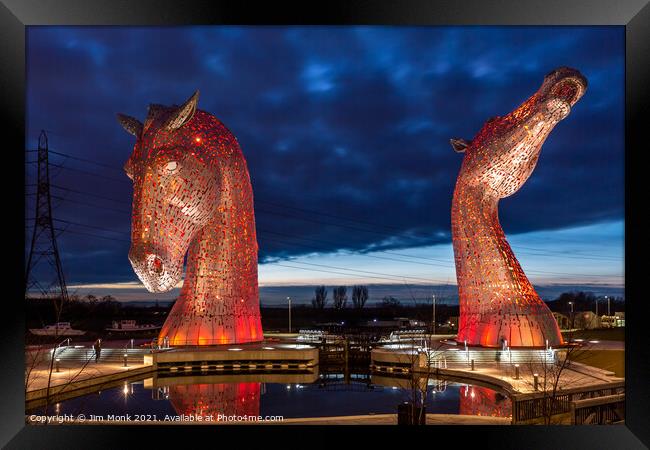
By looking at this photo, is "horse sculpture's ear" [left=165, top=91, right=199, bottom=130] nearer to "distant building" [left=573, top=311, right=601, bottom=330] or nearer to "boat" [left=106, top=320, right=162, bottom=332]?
"boat" [left=106, top=320, right=162, bottom=332]

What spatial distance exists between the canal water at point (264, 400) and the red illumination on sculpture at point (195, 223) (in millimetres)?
2461

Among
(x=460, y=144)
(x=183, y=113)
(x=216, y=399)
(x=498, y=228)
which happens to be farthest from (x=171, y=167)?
(x=498, y=228)

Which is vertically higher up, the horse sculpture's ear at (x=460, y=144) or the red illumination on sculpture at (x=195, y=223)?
the horse sculpture's ear at (x=460, y=144)

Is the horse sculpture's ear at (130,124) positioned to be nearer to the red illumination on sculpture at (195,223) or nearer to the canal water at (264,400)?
the red illumination on sculpture at (195,223)

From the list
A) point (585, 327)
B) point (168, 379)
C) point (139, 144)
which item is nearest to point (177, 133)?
point (139, 144)

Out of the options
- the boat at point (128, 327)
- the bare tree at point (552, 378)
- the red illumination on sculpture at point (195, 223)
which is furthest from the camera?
the boat at point (128, 327)

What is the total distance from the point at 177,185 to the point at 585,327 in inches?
875

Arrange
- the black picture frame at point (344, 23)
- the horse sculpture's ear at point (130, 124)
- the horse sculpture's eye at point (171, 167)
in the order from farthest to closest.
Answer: the horse sculpture's ear at point (130, 124), the horse sculpture's eye at point (171, 167), the black picture frame at point (344, 23)

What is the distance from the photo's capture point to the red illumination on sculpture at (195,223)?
14.8 metres

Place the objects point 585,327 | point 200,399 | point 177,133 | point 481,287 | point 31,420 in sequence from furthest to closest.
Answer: point 585,327 → point 481,287 → point 177,133 → point 200,399 → point 31,420

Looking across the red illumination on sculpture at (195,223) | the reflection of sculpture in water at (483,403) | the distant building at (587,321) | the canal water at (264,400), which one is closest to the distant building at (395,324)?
the distant building at (587,321)

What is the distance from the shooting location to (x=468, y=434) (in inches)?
335

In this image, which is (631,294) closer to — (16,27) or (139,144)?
(16,27)

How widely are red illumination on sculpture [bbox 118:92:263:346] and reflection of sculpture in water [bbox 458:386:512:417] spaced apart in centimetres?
709
